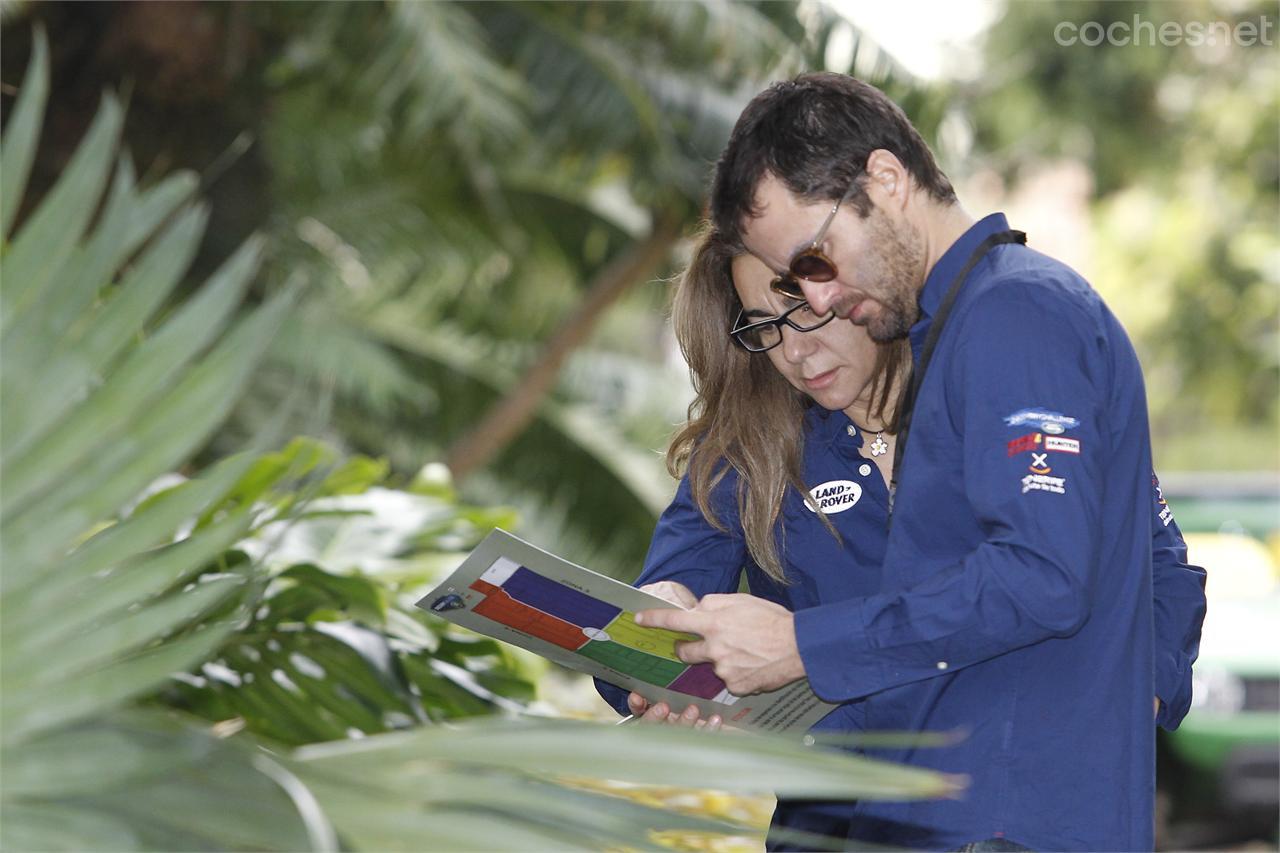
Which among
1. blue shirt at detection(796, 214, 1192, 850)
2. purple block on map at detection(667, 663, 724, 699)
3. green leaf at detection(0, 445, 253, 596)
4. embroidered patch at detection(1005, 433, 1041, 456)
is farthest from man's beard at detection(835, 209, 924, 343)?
green leaf at detection(0, 445, 253, 596)

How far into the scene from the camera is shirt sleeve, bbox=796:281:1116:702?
1.97 m

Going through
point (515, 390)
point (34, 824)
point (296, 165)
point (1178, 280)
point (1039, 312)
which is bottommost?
point (34, 824)

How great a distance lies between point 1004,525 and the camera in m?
2.01

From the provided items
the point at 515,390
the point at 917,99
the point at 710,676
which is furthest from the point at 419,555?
the point at 515,390

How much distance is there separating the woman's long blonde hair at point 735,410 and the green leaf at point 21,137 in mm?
1255

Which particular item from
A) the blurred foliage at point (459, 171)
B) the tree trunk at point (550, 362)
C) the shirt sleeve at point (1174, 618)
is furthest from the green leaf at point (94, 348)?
the tree trunk at point (550, 362)

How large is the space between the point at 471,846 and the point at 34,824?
364mm

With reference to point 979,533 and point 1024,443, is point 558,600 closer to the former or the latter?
point 979,533

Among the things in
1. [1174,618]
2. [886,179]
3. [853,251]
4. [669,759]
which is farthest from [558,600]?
[669,759]

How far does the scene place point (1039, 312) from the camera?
207 cm

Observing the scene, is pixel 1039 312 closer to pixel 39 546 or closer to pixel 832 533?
pixel 832 533

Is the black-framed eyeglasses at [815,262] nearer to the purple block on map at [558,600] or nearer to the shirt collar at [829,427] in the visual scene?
the shirt collar at [829,427]

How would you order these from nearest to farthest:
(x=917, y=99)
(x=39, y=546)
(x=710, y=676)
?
(x=39, y=546) → (x=710, y=676) → (x=917, y=99)

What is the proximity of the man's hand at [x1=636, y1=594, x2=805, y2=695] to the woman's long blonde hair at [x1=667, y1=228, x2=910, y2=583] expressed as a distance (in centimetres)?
27
